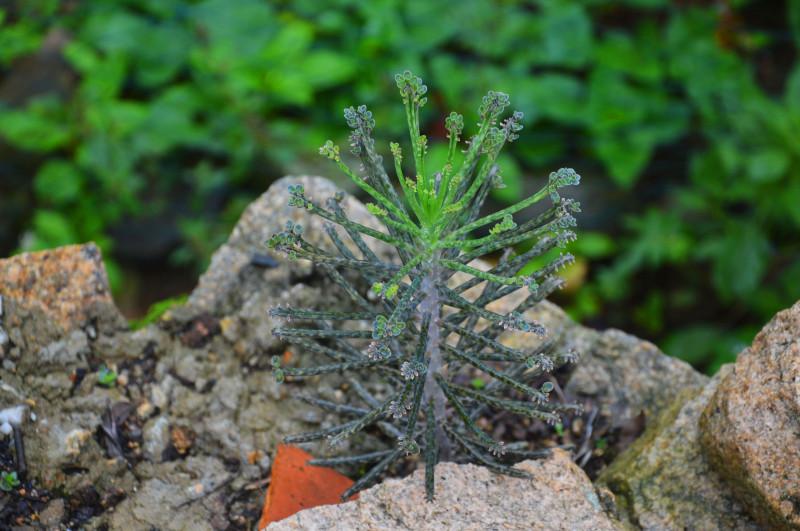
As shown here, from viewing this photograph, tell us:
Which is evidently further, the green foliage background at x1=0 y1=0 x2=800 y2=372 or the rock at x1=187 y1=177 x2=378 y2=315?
the green foliage background at x1=0 y1=0 x2=800 y2=372

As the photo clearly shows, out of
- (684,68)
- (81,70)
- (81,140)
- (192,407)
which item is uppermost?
(684,68)

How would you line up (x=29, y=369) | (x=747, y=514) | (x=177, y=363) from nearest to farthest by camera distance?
1. (x=747, y=514)
2. (x=29, y=369)
3. (x=177, y=363)

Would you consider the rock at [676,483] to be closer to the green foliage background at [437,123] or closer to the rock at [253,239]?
the rock at [253,239]

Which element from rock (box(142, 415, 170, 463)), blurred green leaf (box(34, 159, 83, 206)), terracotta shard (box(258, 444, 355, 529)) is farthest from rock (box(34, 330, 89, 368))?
blurred green leaf (box(34, 159, 83, 206))

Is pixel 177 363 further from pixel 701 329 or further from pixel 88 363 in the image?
pixel 701 329

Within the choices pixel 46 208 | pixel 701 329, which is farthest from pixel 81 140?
pixel 701 329

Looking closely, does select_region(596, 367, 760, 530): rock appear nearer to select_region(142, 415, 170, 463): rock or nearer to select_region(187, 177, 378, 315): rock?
select_region(187, 177, 378, 315): rock
